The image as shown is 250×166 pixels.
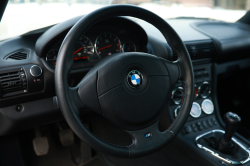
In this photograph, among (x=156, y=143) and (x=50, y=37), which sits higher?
(x=50, y=37)

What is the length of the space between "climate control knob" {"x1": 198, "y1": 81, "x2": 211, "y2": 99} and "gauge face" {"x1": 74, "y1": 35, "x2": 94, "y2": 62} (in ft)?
2.89

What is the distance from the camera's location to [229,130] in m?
1.46

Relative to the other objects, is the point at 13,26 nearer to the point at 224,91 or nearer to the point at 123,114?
the point at 123,114

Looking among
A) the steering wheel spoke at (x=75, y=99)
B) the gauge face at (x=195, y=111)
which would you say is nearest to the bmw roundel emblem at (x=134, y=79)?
the steering wheel spoke at (x=75, y=99)

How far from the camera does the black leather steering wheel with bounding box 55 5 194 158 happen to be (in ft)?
2.95

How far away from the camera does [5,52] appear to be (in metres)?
1.28

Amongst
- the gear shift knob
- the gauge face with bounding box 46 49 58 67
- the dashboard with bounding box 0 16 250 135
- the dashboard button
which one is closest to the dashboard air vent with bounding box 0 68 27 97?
the dashboard with bounding box 0 16 250 135

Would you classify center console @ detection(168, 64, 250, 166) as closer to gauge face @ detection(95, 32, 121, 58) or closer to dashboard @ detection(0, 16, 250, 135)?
dashboard @ detection(0, 16, 250, 135)

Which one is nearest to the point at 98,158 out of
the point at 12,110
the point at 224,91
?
the point at 12,110

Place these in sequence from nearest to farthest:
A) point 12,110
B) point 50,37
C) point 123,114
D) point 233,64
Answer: point 123,114, point 50,37, point 12,110, point 233,64

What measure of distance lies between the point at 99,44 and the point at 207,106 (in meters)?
0.94

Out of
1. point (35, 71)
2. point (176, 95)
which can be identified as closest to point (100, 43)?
point (35, 71)

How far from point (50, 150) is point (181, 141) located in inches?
43.5

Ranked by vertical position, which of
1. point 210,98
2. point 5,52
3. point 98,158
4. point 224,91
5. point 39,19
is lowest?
point 98,158
